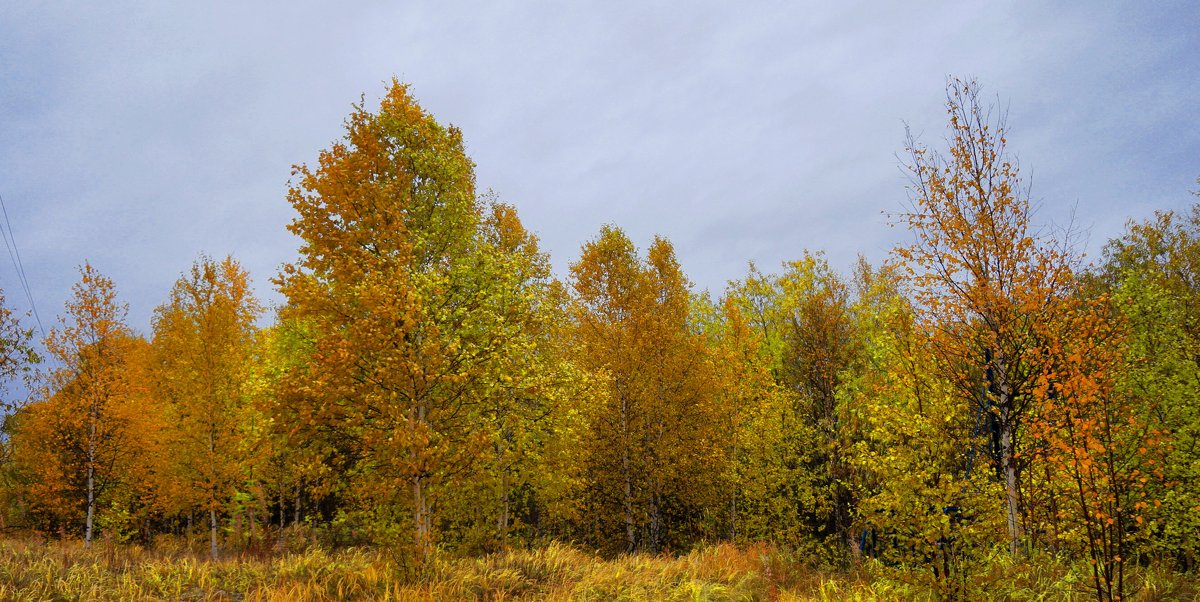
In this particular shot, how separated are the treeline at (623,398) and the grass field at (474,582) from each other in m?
0.63

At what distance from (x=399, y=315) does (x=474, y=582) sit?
16.0 ft

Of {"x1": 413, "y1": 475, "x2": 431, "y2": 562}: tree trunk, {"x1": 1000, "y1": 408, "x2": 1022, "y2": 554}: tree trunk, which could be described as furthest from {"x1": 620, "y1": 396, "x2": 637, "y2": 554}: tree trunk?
{"x1": 1000, "y1": 408, "x2": 1022, "y2": 554}: tree trunk

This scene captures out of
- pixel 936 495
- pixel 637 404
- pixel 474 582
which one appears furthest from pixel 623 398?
pixel 936 495

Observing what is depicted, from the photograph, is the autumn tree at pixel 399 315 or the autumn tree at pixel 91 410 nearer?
the autumn tree at pixel 399 315

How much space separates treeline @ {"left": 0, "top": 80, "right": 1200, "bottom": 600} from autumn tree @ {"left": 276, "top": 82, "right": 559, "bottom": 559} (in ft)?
0.21

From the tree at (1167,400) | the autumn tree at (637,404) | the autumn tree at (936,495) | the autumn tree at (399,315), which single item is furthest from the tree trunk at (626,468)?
the tree at (1167,400)

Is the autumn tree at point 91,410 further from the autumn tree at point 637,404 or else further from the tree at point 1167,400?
the tree at point 1167,400

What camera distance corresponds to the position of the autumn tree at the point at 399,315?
9.86 meters

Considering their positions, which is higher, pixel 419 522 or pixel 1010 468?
pixel 1010 468

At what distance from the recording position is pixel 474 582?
10.6 meters

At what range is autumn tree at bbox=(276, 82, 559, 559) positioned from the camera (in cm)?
986

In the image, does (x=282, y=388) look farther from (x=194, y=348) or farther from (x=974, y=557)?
(x=194, y=348)

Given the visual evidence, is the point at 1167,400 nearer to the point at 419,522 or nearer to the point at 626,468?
the point at 626,468

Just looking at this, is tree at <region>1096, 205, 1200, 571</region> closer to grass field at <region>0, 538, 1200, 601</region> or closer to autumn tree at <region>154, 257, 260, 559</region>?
grass field at <region>0, 538, 1200, 601</region>
